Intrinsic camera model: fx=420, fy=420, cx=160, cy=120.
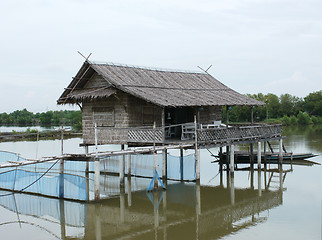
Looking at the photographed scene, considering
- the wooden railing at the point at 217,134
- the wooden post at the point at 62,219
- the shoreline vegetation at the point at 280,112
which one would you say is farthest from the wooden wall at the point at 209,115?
the shoreline vegetation at the point at 280,112

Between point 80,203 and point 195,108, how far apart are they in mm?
8102

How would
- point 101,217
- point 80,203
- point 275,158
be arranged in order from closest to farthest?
point 101,217 → point 80,203 → point 275,158

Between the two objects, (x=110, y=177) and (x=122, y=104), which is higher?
(x=122, y=104)

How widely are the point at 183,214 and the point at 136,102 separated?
6.39 m

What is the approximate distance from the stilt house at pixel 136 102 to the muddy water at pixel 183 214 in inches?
108

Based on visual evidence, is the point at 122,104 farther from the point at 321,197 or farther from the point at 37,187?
the point at 321,197

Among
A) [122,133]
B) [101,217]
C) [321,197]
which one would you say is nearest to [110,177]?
[122,133]

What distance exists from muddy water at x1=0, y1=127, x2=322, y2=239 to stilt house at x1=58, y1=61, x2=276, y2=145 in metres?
2.75

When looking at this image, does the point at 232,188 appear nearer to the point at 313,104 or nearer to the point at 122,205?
the point at 122,205

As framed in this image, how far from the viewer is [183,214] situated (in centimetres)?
1509

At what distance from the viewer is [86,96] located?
19.4 m

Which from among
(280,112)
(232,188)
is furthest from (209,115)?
(280,112)

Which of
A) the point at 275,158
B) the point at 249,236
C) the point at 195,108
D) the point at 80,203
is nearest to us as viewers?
the point at 249,236

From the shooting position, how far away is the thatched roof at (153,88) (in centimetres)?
1895
